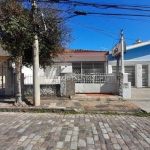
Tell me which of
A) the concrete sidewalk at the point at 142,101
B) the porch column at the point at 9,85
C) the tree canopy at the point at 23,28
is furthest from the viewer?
the porch column at the point at 9,85

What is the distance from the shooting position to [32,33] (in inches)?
309

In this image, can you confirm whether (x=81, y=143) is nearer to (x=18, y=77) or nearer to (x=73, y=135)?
(x=73, y=135)

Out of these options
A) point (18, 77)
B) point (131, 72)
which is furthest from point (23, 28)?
point (131, 72)

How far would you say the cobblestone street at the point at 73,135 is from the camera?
12.9 feet

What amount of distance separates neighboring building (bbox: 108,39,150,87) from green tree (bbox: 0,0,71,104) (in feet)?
30.9

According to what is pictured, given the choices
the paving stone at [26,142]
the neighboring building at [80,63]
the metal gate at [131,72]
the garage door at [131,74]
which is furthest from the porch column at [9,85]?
the garage door at [131,74]

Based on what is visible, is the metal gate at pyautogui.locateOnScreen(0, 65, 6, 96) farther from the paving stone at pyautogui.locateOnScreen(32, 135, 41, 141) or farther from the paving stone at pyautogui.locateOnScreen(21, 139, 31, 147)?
the paving stone at pyautogui.locateOnScreen(21, 139, 31, 147)

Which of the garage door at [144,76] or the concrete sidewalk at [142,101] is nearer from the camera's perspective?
the concrete sidewalk at [142,101]

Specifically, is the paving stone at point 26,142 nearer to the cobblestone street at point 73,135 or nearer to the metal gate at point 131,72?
the cobblestone street at point 73,135

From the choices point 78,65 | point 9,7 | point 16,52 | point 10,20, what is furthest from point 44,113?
point 78,65

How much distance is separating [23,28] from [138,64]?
12.5 meters

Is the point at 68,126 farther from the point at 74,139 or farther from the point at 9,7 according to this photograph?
the point at 9,7

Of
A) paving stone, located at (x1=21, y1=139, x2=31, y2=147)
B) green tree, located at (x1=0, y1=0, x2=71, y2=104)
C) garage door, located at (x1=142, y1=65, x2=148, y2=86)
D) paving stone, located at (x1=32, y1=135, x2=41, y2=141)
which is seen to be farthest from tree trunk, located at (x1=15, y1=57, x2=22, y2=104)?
garage door, located at (x1=142, y1=65, x2=148, y2=86)

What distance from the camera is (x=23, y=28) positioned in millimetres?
7367
